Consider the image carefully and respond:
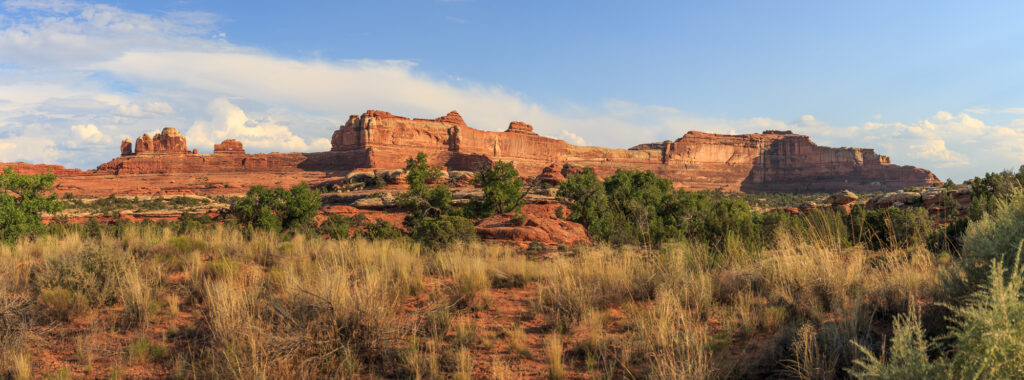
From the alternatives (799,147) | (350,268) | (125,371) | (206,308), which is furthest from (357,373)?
(799,147)

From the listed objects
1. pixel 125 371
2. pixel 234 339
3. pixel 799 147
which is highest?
pixel 799 147

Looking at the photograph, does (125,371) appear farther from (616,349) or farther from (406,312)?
(616,349)

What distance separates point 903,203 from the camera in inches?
1144

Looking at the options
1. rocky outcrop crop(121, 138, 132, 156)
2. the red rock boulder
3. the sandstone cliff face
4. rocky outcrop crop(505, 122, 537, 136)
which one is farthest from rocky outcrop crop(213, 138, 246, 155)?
the red rock boulder

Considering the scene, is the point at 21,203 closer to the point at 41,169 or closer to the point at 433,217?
the point at 433,217

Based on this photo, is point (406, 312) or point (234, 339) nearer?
point (234, 339)

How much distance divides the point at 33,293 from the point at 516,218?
1216cm

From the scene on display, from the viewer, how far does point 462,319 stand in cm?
483

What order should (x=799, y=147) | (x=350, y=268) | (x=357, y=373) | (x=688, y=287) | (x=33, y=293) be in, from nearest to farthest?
(x=357, y=373) < (x=688, y=287) < (x=33, y=293) < (x=350, y=268) < (x=799, y=147)

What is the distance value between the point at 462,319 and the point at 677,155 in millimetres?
102930

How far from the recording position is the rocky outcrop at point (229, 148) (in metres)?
82.3

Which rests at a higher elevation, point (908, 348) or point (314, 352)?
point (908, 348)

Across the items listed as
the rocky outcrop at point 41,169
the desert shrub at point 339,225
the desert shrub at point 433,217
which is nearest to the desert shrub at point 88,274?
the desert shrub at point 433,217

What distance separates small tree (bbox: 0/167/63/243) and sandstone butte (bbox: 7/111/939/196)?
44008 mm
